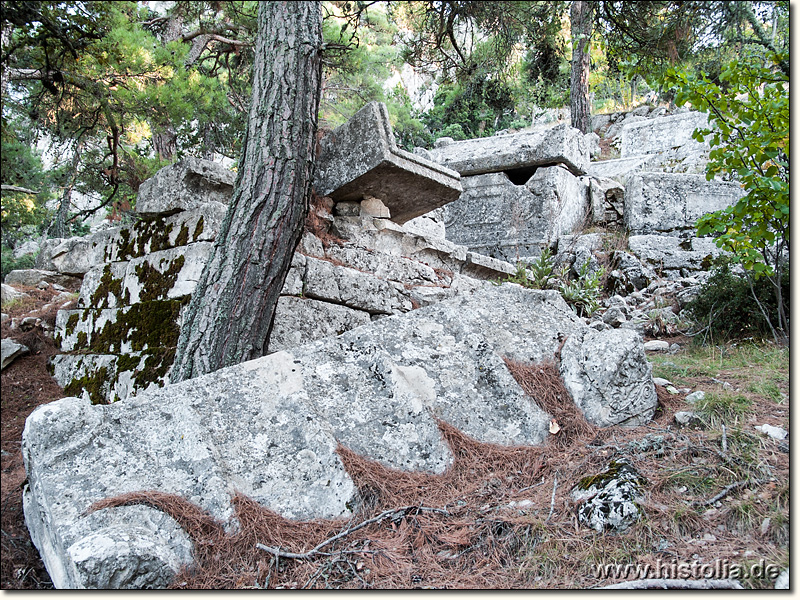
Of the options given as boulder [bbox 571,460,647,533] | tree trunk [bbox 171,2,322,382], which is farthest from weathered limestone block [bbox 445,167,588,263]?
boulder [bbox 571,460,647,533]

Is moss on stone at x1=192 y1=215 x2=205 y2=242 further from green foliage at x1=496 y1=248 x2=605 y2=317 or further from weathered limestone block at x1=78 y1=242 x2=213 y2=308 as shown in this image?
green foliage at x1=496 y1=248 x2=605 y2=317

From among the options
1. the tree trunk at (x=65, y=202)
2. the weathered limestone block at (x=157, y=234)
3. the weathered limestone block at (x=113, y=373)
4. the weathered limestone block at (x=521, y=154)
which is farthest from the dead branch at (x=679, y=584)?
the tree trunk at (x=65, y=202)

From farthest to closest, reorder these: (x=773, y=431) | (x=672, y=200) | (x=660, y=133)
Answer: (x=660, y=133)
(x=672, y=200)
(x=773, y=431)

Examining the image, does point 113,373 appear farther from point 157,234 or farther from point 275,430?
point 275,430

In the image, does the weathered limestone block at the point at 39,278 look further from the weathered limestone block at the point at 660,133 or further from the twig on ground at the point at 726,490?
the weathered limestone block at the point at 660,133

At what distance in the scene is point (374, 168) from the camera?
391 centimetres

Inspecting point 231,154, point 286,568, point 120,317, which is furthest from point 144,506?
point 231,154

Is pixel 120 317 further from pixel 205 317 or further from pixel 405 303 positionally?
pixel 405 303

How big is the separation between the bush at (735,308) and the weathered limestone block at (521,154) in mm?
2941

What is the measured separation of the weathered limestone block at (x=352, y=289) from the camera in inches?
149

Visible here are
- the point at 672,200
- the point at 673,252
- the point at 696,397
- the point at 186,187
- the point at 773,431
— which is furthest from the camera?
the point at 672,200

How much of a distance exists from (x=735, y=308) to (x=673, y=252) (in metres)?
2.31

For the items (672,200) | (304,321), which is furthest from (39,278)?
(672,200)

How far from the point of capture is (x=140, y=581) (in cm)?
154
